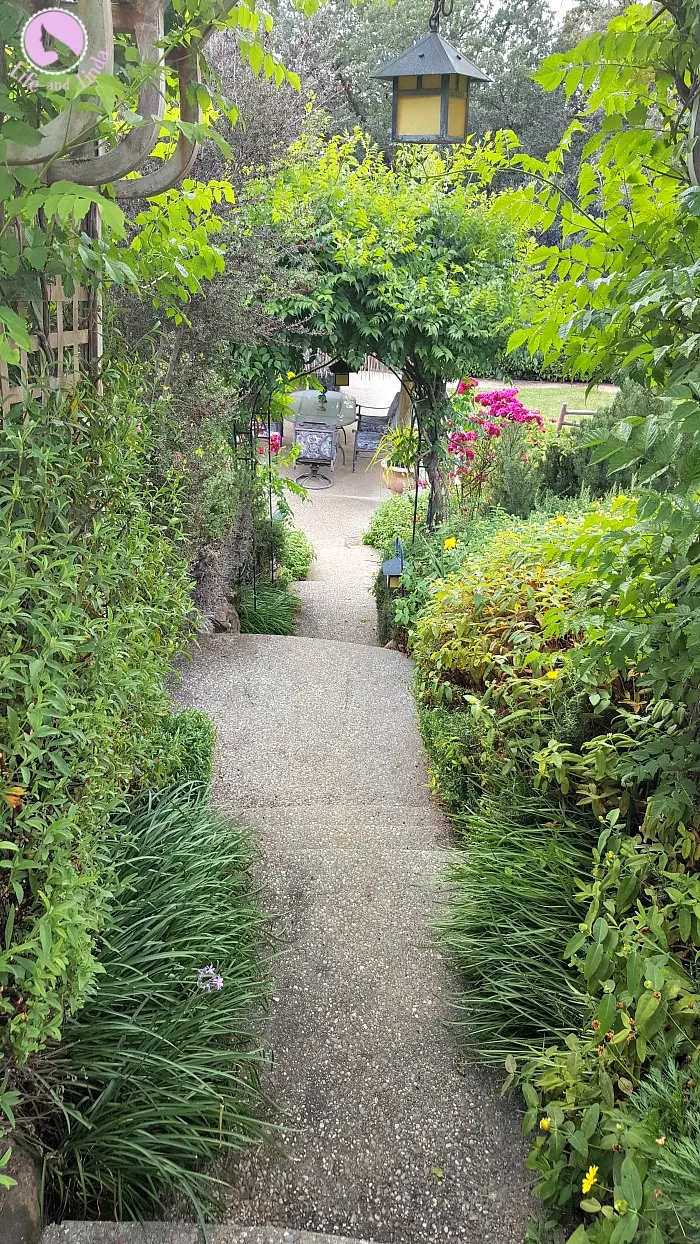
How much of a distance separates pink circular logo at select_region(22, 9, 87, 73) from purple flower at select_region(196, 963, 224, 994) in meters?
1.70

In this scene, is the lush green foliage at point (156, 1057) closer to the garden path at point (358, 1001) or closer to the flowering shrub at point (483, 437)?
the garden path at point (358, 1001)

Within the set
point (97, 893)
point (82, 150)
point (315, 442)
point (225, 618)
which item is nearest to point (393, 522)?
point (225, 618)

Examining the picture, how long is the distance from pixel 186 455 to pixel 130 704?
2.43m

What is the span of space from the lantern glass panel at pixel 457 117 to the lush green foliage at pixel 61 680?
3.15 metres

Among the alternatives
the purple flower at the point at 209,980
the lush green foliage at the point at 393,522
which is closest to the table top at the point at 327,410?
the lush green foliage at the point at 393,522

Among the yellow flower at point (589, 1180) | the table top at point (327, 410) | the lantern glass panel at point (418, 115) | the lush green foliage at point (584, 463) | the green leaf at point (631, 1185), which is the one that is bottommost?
the yellow flower at point (589, 1180)

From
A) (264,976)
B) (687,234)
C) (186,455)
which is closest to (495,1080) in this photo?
(264,976)

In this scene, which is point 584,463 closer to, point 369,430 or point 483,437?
point 483,437

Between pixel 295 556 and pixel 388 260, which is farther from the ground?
pixel 388 260

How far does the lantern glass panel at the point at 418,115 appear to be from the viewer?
4332mm

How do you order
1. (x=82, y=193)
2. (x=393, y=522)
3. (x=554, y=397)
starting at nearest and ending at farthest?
(x=82, y=193)
(x=393, y=522)
(x=554, y=397)

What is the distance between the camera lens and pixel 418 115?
4383 mm

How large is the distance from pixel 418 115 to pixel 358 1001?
14.0 feet

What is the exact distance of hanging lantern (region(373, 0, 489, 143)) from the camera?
13.8 ft
